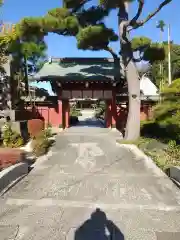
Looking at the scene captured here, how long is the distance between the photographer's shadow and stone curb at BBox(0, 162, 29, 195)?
8.21 feet

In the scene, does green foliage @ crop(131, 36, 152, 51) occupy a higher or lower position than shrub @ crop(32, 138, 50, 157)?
higher

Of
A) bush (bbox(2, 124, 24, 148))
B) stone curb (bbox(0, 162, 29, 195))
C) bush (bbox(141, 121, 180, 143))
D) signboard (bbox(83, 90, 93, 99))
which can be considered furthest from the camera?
signboard (bbox(83, 90, 93, 99))

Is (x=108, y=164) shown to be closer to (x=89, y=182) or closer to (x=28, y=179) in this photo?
(x=89, y=182)

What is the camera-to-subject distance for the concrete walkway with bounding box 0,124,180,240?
15.5 ft

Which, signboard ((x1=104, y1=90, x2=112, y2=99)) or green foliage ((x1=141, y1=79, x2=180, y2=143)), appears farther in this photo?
signboard ((x1=104, y1=90, x2=112, y2=99))

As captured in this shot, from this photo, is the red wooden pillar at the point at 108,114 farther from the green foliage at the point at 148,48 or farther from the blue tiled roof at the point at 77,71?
the green foliage at the point at 148,48

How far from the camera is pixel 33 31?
1456 centimetres

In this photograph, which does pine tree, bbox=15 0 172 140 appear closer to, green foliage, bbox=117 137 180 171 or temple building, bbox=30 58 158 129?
green foliage, bbox=117 137 180 171

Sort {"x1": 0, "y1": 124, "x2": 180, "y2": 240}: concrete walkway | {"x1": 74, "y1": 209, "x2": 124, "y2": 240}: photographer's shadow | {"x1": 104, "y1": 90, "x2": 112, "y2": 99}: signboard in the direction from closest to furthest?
{"x1": 74, "y1": 209, "x2": 124, "y2": 240}: photographer's shadow < {"x1": 0, "y1": 124, "x2": 180, "y2": 240}: concrete walkway < {"x1": 104, "y1": 90, "x2": 112, "y2": 99}: signboard

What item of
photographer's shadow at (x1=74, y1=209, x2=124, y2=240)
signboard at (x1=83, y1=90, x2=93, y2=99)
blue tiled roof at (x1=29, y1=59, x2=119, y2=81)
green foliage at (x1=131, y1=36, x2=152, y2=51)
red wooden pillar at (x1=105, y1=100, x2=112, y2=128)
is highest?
green foliage at (x1=131, y1=36, x2=152, y2=51)

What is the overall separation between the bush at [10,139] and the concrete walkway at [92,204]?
3.11 meters

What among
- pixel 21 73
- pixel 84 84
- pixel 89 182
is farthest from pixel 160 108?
pixel 21 73

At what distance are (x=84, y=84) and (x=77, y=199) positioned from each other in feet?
49.8

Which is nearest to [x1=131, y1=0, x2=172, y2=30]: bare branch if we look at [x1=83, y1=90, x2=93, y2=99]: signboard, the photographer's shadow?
[x1=83, y1=90, x2=93, y2=99]: signboard
